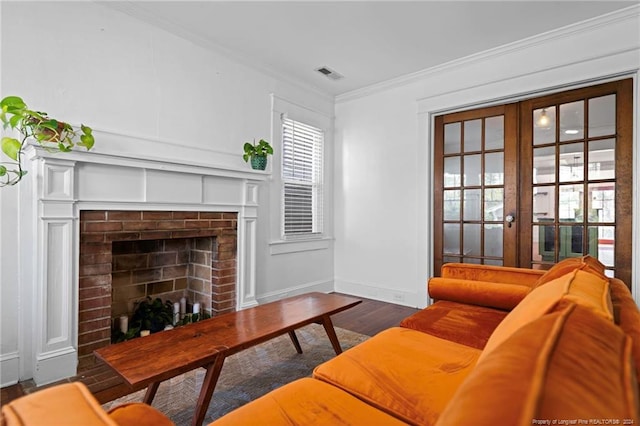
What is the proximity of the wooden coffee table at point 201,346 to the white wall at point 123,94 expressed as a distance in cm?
116

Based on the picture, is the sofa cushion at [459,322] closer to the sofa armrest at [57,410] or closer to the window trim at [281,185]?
the sofa armrest at [57,410]

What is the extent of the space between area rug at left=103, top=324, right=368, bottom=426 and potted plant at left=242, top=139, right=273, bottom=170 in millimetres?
1657

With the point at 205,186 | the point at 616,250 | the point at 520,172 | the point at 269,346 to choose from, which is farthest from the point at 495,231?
the point at 205,186

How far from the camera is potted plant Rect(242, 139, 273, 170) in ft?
11.1

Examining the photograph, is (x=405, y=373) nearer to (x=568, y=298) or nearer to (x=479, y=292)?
(x=568, y=298)

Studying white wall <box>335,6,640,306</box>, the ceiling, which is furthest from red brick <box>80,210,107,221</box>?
white wall <box>335,6,640,306</box>

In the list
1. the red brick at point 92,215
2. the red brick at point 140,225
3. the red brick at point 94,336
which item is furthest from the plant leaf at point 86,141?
the red brick at point 94,336

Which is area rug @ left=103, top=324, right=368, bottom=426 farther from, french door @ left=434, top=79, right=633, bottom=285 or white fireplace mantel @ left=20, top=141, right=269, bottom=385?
french door @ left=434, top=79, right=633, bottom=285

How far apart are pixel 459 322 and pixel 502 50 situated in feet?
8.96

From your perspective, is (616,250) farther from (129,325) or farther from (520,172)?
(129,325)

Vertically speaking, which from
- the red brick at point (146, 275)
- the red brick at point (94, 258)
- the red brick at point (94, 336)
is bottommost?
the red brick at point (94, 336)

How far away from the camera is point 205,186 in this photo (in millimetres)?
2992

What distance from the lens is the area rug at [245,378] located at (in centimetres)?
184

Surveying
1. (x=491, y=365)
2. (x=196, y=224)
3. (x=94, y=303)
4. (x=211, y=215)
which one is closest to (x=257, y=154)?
(x=211, y=215)
